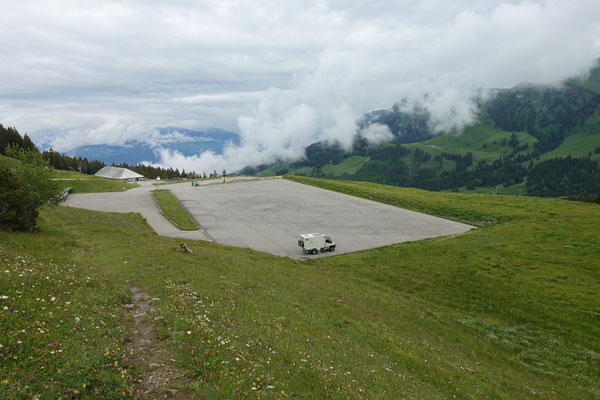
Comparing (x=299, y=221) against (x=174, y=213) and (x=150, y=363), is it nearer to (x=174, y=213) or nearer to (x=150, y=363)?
(x=174, y=213)

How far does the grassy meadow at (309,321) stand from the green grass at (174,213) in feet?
68.3

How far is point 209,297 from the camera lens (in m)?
16.7

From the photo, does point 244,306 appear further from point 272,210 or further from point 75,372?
point 272,210

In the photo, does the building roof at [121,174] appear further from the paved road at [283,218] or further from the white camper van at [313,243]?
the white camper van at [313,243]

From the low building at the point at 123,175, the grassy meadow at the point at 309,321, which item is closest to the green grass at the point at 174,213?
the grassy meadow at the point at 309,321

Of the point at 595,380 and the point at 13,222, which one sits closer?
the point at 595,380

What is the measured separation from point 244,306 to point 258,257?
862 inches

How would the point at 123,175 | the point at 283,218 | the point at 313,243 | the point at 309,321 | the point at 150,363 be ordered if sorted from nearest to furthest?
the point at 150,363 → the point at 309,321 → the point at 313,243 → the point at 283,218 → the point at 123,175

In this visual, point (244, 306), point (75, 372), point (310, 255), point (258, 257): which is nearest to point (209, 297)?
point (244, 306)

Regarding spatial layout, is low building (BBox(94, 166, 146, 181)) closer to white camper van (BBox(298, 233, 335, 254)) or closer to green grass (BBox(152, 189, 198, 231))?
green grass (BBox(152, 189, 198, 231))

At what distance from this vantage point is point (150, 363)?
9.52 metres

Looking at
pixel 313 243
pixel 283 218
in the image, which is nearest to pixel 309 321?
pixel 313 243

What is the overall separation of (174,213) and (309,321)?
2318 inches

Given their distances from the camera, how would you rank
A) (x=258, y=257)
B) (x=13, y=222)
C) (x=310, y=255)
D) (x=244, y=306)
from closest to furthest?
1. (x=244, y=306)
2. (x=13, y=222)
3. (x=258, y=257)
4. (x=310, y=255)
